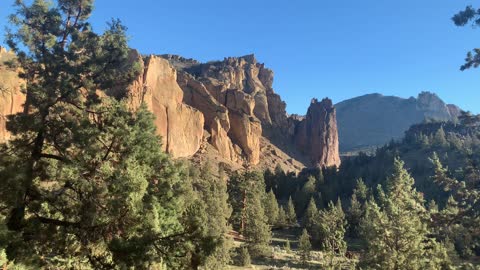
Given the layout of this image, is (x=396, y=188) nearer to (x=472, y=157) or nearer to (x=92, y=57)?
(x=472, y=157)

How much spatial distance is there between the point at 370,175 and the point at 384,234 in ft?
371

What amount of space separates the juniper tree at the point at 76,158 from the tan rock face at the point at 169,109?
85971 mm

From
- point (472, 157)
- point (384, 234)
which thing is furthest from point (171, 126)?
point (472, 157)

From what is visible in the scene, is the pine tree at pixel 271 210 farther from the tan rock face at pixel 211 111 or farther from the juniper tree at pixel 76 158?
the juniper tree at pixel 76 158

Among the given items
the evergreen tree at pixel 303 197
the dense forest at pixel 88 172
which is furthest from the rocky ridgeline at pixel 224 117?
the dense forest at pixel 88 172

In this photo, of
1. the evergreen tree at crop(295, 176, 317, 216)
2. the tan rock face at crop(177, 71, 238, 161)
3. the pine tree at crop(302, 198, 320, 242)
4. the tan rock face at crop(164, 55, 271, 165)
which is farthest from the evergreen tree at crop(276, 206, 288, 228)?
the tan rock face at crop(164, 55, 271, 165)

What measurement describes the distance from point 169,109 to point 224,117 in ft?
97.5

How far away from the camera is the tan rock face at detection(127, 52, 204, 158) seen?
10594 cm

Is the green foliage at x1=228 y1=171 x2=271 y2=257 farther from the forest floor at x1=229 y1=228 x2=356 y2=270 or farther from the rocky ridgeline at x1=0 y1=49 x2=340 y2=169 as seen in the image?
the rocky ridgeline at x1=0 y1=49 x2=340 y2=169

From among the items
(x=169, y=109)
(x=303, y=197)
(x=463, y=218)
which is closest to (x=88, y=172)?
(x=463, y=218)

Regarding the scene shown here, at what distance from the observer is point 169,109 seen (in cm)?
11200

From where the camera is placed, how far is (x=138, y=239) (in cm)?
1462

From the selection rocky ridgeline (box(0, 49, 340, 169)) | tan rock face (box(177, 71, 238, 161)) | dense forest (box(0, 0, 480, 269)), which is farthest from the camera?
tan rock face (box(177, 71, 238, 161))

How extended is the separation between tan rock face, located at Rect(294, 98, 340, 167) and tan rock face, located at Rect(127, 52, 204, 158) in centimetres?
7113
